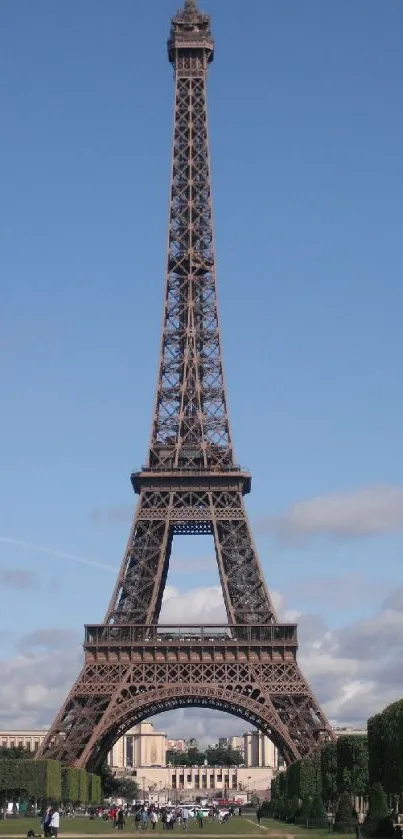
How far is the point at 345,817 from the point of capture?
6372 cm

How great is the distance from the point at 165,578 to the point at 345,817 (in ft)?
134

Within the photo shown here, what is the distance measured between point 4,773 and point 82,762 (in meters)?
5.35

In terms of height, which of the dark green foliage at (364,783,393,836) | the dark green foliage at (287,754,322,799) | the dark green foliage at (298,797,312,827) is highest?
the dark green foliage at (287,754,322,799)

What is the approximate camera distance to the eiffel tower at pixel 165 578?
9312 centimetres

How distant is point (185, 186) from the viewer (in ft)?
356

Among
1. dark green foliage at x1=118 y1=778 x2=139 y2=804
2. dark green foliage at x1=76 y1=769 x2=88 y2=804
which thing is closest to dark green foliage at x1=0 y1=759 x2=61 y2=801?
dark green foliage at x1=76 y1=769 x2=88 y2=804

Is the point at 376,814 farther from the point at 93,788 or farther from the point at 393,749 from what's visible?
the point at 93,788

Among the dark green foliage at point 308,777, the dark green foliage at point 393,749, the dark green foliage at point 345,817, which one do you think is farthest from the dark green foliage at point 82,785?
the dark green foliage at point 345,817

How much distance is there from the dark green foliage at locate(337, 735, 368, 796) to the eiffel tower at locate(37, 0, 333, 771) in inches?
318

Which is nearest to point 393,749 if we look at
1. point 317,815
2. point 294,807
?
point 317,815

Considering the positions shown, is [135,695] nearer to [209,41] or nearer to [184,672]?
[184,672]

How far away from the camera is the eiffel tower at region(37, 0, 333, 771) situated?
9312cm

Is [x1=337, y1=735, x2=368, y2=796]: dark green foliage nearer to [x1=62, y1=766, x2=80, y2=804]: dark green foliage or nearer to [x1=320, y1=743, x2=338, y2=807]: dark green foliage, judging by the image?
[x1=320, y1=743, x2=338, y2=807]: dark green foliage

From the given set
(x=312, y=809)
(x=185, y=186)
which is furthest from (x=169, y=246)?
(x=312, y=809)
